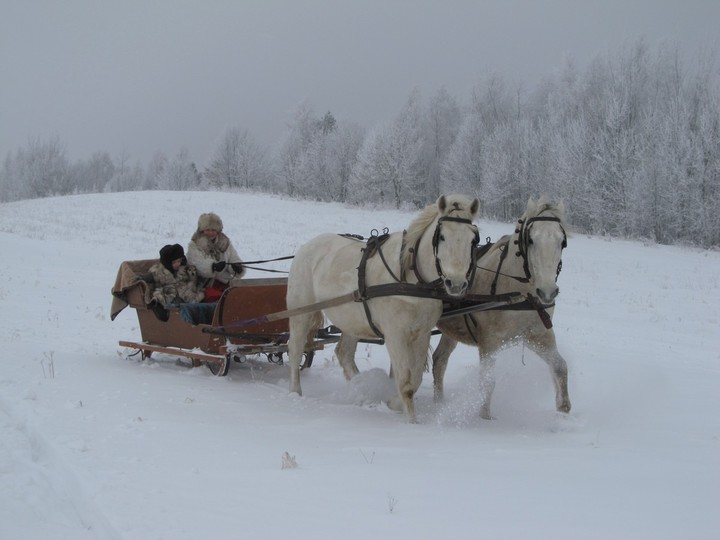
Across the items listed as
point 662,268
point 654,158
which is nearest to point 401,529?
point 662,268

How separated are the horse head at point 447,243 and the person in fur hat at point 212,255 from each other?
3081mm

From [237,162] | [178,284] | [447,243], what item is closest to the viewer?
[447,243]

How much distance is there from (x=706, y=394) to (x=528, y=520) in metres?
4.26

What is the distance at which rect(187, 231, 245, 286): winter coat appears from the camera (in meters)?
7.55

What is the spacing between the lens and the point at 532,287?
5.10 metres

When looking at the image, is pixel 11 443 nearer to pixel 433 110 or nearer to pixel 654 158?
pixel 654 158

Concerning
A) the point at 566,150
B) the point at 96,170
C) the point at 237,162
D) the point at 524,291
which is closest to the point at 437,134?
the point at 566,150

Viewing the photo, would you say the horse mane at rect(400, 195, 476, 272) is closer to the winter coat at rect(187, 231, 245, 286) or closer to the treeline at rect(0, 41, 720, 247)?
the winter coat at rect(187, 231, 245, 286)

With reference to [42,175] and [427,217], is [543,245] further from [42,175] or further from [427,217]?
[42,175]

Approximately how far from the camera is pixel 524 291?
16.9ft

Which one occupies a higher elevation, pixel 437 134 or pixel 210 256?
pixel 437 134

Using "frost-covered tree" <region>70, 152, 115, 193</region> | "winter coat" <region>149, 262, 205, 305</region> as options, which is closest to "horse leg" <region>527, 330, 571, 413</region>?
"winter coat" <region>149, 262, 205, 305</region>

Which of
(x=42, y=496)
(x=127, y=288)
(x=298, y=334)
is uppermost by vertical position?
(x=127, y=288)

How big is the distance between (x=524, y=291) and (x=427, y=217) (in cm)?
105
